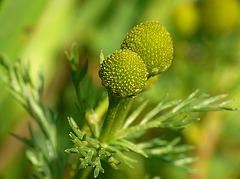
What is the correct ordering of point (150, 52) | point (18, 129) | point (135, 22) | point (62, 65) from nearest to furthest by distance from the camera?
point (150, 52) → point (18, 129) → point (62, 65) → point (135, 22)

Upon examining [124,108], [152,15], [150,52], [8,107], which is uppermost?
[152,15]

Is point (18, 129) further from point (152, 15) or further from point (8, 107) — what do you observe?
point (152, 15)

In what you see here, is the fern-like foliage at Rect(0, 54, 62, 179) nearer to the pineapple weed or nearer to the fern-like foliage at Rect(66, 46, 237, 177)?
the pineapple weed

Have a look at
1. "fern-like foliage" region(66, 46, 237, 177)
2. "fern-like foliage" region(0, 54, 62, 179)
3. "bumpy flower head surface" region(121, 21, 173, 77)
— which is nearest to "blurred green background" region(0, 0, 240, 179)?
"fern-like foliage" region(0, 54, 62, 179)

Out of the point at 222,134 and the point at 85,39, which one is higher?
the point at 85,39

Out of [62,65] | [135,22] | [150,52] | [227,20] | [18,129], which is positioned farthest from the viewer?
[135,22]

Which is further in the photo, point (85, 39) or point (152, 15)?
point (152, 15)

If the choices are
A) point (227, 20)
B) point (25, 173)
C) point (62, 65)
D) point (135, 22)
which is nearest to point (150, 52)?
point (227, 20)
